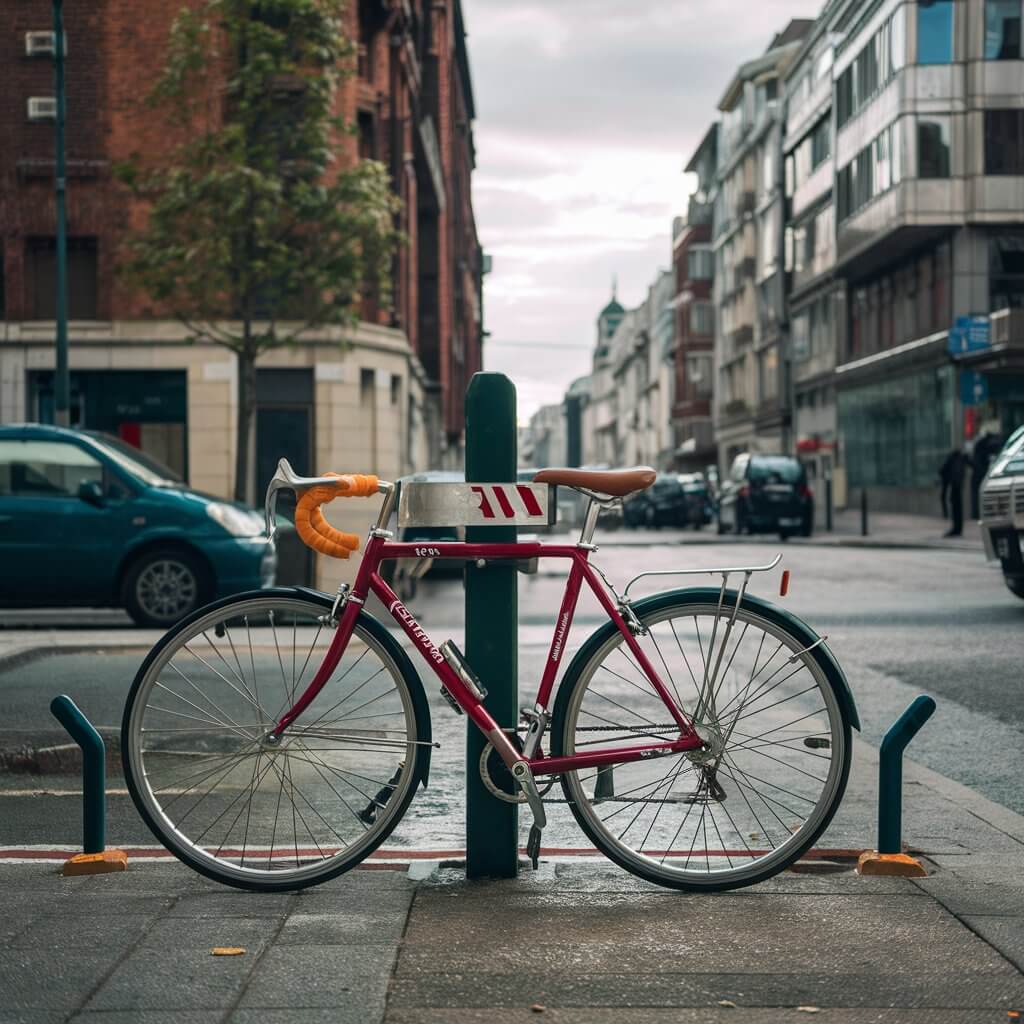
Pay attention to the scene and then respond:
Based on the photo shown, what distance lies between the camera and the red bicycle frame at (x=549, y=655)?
4398 mm

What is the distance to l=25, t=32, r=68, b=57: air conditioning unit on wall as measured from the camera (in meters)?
32.2

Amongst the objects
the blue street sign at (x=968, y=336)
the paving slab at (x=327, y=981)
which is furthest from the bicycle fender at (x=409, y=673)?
the blue street sign at (x=968, y=336)

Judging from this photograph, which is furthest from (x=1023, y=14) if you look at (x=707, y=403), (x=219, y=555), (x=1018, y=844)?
(x=707, y=403)

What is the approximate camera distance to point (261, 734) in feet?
14.8

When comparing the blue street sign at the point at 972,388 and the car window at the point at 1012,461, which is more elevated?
the blue street sign at the point at 972,388

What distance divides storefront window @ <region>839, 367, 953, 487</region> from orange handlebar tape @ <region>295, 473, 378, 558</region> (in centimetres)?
4223

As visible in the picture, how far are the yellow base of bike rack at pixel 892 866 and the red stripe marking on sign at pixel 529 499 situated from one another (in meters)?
1.34

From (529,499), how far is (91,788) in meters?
1.51

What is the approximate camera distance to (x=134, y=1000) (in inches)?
135

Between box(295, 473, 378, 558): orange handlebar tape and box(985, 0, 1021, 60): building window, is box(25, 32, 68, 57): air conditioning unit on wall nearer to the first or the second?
box(985, 0, 1021, 60): building window

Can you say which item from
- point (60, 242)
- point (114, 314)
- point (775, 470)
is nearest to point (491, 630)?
point (60, 242)

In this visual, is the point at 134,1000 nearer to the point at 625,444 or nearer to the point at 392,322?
the point at 392,322

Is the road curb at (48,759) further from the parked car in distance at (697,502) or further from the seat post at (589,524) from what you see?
the parked car in distance at (697,502)

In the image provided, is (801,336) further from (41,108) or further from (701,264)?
(41,108)
